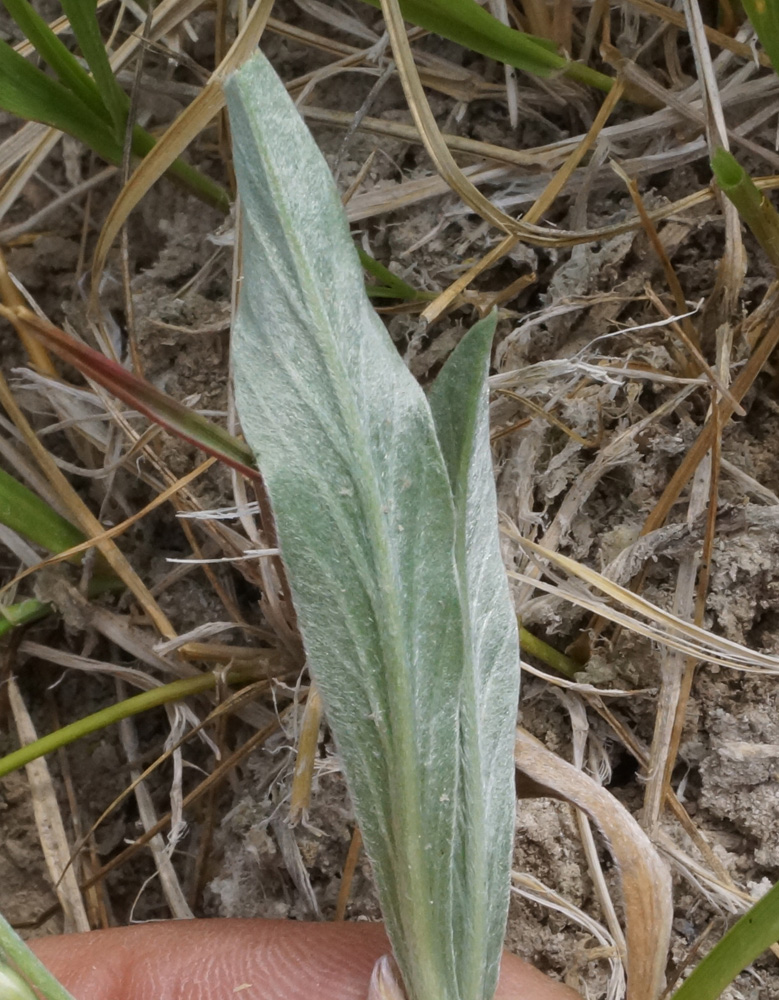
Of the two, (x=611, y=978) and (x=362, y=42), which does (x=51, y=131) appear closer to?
(x=362, y=42)

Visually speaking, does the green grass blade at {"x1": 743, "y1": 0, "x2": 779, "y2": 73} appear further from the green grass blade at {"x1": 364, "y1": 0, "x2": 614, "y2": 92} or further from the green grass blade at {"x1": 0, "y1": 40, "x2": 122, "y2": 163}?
the green grass blade at {"x1": 0, "y1": 40, "x2": 122, "y2": 163}

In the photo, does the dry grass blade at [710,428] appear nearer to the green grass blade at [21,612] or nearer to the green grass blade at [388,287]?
the green grass blade at [388,287]

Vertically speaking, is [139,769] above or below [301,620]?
below

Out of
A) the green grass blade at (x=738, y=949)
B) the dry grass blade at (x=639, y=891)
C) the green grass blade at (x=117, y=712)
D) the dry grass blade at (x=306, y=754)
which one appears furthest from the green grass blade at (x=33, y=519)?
the green grass blade at (x=738, y=949)

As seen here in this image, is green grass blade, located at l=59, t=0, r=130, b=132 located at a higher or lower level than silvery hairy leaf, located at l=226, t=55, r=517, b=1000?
higher

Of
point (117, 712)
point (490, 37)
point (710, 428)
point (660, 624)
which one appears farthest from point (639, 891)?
point (490, 37)

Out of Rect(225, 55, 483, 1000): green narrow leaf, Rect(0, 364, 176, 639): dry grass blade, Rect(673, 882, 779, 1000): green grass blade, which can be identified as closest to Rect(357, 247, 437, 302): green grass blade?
Rect(225, 55, 483, 1000): green narrow leaf

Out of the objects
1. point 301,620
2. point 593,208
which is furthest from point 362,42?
point 301,620
